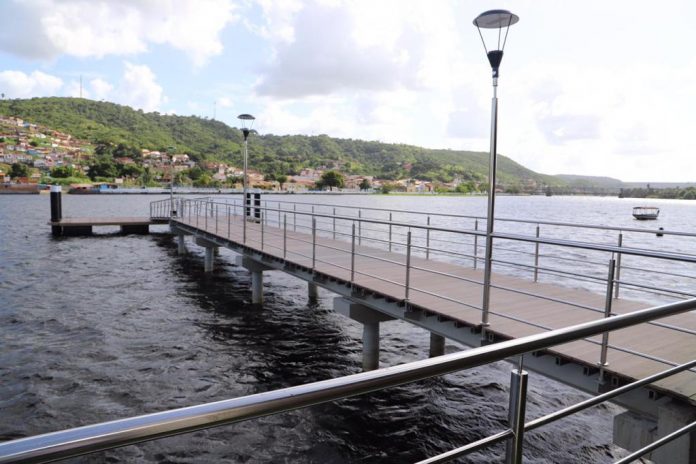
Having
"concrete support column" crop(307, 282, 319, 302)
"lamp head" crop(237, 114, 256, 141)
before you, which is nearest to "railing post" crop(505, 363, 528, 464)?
"concrete support column" crop(307, 282, 319, 302)

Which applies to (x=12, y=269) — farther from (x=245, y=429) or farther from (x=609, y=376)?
(x=609, y=376)

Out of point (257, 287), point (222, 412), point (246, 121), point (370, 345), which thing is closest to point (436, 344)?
point (370, 345)

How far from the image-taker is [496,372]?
8.15 meters

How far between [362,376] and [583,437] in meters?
6.31

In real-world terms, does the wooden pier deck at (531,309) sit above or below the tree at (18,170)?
below

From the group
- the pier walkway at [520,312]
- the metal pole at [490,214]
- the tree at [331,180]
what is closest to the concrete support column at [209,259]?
the pier walkway at [520,312]

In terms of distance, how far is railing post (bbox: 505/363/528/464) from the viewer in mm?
1382

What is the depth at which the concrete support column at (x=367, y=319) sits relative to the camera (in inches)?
279

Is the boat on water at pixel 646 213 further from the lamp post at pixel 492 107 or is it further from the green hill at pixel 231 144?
the lamp post at pixel 492 107

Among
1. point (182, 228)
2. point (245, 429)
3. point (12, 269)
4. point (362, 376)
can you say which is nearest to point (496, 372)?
point (245, 429)

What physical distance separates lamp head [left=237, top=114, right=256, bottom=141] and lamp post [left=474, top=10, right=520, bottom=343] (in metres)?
11.8

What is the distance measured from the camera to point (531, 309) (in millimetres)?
5605

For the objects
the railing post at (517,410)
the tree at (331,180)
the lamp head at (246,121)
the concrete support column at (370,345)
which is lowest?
the concrete support column at (370,345)

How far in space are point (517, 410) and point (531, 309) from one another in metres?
4.50
